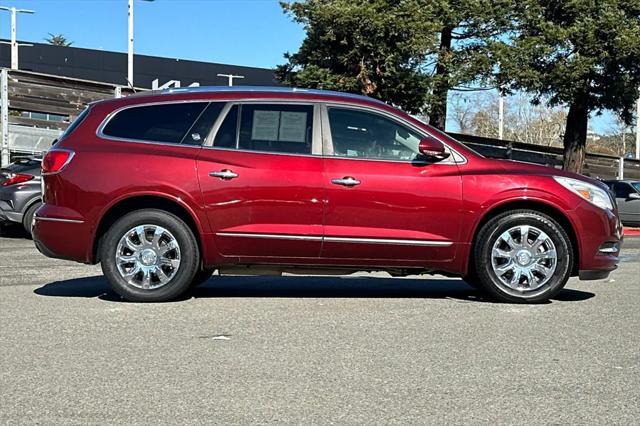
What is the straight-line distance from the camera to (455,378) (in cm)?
446

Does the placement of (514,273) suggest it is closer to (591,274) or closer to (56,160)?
(591,274)

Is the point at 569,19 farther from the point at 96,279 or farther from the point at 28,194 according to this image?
the point at 96,279

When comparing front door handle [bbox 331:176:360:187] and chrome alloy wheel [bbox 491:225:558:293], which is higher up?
front door handle [bbox 331:176:360:187]

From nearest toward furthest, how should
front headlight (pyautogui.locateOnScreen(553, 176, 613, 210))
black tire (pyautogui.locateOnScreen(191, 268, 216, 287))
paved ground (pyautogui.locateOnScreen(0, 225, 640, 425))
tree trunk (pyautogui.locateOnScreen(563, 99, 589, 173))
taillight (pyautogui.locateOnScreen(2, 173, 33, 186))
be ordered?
paved ground (pyautogui.locateOnScreen(0, 225, 640, 425)) → front headlight (pyautogui.locateOnScreen(553, 176, 613, 210)) → black tire (pyautogui.locateOnScreen(191, 268, 216, 287)) → taillight (pyautogui.locateOnScreen(2, 173, 33, 186)) → tree trunk (pyautogui.locateOnScreen(563, 99, 589, 173))

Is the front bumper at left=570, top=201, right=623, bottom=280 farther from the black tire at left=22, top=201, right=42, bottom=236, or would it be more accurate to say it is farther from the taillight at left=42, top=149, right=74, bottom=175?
the black tire at left=22, top=201, right=42, bottom=236

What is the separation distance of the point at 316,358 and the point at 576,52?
18388mm

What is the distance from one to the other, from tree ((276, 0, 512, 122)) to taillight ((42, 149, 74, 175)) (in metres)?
14.2

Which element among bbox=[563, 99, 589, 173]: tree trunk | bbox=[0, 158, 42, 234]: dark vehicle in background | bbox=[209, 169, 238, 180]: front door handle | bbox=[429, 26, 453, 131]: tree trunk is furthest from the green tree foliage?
bbox=[209, 169, 238, 180]: front door handle

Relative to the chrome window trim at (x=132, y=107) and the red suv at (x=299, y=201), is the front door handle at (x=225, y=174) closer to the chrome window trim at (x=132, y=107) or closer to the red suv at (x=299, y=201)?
the red suv at (x=299, y=201)

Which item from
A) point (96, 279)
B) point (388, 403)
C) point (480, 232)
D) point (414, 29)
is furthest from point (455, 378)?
point (414, 29)

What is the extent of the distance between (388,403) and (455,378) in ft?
2.10

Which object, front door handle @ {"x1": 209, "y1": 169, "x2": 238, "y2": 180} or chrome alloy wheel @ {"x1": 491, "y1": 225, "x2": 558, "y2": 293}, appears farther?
chrome alloy wheel @ {"x1": 491, "y1": 225, "x2": 558, "y2": 293}

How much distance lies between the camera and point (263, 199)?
6465 mm

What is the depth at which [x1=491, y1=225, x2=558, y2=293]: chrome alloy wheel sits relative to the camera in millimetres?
6633
